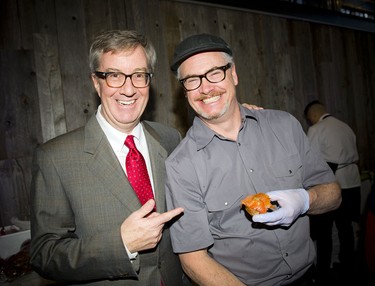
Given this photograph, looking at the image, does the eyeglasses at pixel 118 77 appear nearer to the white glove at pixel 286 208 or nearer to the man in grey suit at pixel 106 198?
the man in grey suit at pixel 106 198

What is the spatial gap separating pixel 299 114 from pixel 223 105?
358 centimetres

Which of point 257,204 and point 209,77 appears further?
point 209,77

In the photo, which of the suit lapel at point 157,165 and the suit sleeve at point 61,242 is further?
the suit lapel at point 157,165

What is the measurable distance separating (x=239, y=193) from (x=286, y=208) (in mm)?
288

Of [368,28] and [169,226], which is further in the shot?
[368,28]

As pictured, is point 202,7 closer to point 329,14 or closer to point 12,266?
point 329,14

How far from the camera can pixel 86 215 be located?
1.60m

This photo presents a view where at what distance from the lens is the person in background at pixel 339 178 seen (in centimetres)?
411

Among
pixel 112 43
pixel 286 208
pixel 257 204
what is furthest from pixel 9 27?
pixel 286 208

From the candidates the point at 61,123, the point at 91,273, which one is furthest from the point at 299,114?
the point at 91,273

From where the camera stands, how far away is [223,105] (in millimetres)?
1800

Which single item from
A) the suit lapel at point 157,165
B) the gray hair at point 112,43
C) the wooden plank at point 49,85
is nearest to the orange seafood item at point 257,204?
the suit lapel at point 157,165

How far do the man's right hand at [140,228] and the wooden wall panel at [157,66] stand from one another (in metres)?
1.81

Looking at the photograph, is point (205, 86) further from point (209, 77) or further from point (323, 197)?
point (323, 197)
